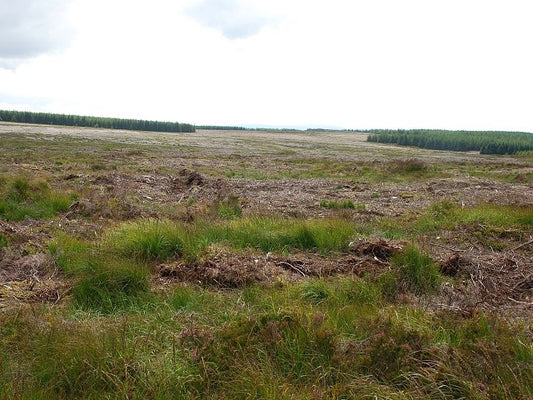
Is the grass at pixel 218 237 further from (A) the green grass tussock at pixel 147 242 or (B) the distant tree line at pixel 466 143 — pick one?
(B) the distant tree line at pixel 466 143

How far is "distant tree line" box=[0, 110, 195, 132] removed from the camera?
451 feet

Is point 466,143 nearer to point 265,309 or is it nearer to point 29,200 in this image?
point 29,200

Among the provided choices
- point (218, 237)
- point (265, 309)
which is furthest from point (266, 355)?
point (218, 237)

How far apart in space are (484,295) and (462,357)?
2.14 metres

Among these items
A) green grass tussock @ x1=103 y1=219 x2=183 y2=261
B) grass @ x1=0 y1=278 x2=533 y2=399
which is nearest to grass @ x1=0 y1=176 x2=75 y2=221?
green grass tussock @ x1=103 y1=219 x2=183 y2=261

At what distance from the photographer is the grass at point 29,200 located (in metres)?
9.28

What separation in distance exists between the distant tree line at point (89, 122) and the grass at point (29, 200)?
458 feet

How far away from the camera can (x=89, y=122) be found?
14775 cm

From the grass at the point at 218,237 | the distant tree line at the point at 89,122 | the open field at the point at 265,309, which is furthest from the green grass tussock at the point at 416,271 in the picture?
the distant tree line at the point at 89,122

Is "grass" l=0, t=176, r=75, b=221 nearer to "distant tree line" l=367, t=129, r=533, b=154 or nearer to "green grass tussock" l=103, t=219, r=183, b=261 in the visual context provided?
"green grass tussock" l=103, t=219, r=183, b=261

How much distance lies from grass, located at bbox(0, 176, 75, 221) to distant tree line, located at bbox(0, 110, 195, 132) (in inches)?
5497

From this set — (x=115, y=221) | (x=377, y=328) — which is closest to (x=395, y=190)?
(x=115, y=221)

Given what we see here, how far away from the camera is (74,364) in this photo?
3.01 meters

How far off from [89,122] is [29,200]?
153466 millimetres
